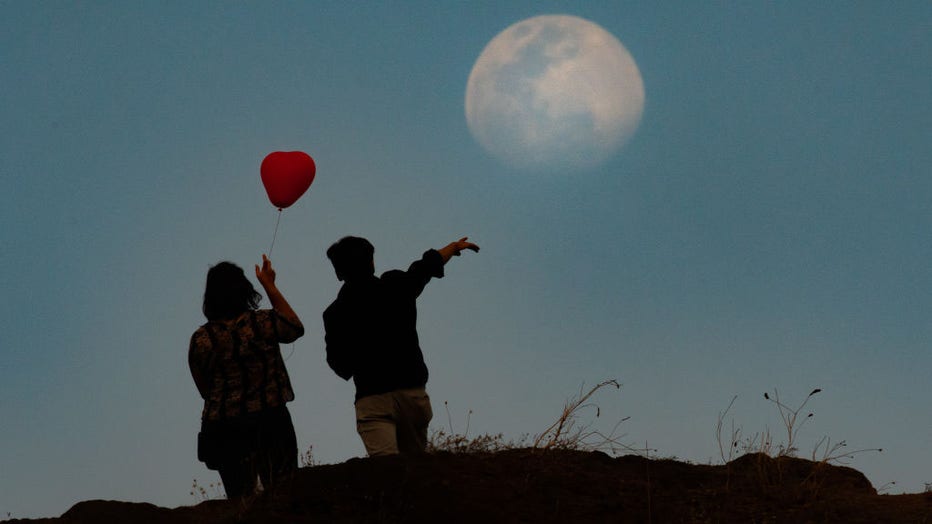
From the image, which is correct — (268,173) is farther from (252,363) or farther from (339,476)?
(339,476)

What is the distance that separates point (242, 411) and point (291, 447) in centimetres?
43

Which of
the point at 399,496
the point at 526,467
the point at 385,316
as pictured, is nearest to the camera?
the point at 399,496

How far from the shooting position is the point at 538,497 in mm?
6543

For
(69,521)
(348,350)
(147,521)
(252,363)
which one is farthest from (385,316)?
(69,521)

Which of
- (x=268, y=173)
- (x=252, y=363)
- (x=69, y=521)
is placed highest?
(x=268, y=173)

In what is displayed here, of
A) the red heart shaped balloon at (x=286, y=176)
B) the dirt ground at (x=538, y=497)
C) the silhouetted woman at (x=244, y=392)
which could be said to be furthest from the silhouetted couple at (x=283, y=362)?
the red heart shaped balloon at (x=286, y=176)

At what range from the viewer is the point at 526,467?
7262mm

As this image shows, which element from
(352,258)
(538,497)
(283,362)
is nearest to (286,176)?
(352,258)

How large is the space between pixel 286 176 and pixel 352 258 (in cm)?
183

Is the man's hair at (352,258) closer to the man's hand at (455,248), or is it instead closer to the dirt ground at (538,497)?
the man's hand at (455,248)

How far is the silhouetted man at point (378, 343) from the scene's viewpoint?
6684 mm

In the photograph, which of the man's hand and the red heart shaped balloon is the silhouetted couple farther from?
the red heart shaped balloon

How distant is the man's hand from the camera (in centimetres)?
712

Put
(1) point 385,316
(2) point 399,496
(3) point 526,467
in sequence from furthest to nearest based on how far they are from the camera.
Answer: (3) point 526,467 < (1) point 385,316 < (2) point 399,496
